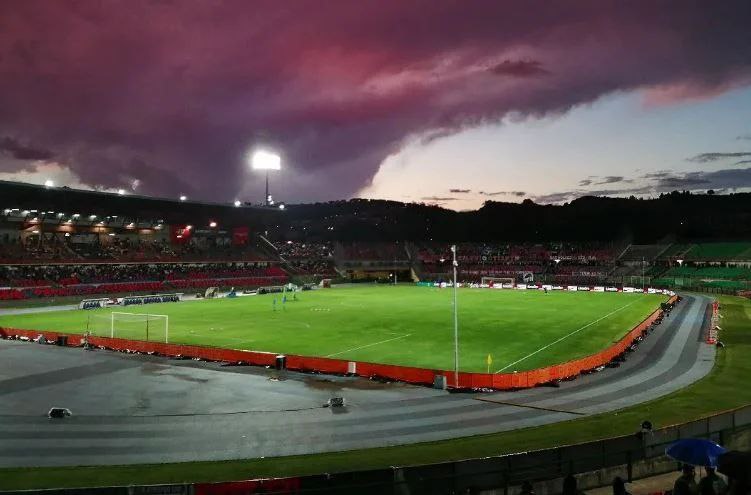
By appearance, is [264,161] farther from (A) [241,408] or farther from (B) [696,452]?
(B) [696,452]

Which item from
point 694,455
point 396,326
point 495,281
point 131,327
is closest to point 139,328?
point 131,327

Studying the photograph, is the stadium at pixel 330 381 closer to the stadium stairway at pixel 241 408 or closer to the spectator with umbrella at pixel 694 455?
the stadium stairway at pixel 241 408

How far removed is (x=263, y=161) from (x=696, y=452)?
80710 mm

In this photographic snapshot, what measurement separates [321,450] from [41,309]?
59015 millimetres

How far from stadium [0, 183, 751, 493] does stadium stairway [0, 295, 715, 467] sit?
12cm

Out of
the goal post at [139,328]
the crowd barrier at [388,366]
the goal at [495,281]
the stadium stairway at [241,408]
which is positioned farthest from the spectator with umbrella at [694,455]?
the goal at [495,281]

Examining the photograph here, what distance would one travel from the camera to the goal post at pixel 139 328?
42766 mm

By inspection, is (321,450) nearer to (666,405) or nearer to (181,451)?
(181,451)

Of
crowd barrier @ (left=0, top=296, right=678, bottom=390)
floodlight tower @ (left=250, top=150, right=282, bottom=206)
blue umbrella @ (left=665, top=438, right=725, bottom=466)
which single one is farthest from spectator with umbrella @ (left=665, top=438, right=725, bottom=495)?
floodlight tower @ (left=250, top=150, right=282, bottom=206)

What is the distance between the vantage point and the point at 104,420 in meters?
21.4

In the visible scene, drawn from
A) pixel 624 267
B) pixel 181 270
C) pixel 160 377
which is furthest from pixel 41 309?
pixel 624 267

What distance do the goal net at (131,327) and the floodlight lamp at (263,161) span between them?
3596 centimetres

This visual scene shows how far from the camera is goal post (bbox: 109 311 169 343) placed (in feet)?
140

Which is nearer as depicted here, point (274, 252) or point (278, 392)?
point (278, 392)
